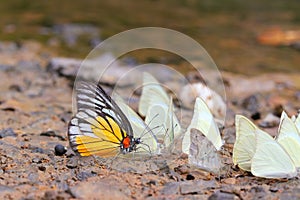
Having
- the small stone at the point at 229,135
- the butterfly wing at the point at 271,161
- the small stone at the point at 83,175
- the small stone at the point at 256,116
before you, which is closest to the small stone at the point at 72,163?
the small stone at the point at 83,175

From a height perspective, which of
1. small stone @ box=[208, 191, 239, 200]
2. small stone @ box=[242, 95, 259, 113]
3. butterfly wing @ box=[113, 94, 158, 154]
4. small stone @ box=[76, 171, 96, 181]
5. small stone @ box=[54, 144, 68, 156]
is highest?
small stone @ box=[242, 95, 259, 113]

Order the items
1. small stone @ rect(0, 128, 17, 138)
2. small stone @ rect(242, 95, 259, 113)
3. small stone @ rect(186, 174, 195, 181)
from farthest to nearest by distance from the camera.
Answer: small stone @ rect(242, 95, 259, 113) < small stone @ rect(0, 128, 17, 138) < small stone @ rect(186, 174, 195, 181)

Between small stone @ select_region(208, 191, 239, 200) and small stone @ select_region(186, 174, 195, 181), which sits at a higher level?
small stone @ select_region(186, 174, 195, 181)

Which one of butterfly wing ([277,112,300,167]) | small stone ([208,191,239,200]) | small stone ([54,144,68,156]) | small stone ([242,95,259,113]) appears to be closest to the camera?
small stone ([208,191,239,200])

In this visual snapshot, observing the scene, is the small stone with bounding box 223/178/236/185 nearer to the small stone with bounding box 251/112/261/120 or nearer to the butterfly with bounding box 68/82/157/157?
the butterfly with bounding box 68/82/157/157

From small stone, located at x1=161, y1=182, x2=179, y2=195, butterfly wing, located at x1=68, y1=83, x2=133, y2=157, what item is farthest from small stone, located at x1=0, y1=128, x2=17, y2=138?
small stone, located at x1=161, y1=182, x2=179, y2=195

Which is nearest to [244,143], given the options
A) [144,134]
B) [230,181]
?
[230,181]

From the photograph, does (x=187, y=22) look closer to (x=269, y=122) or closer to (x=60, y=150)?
(x=269, y=122)

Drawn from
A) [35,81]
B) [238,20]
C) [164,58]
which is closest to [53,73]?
[35,81]
